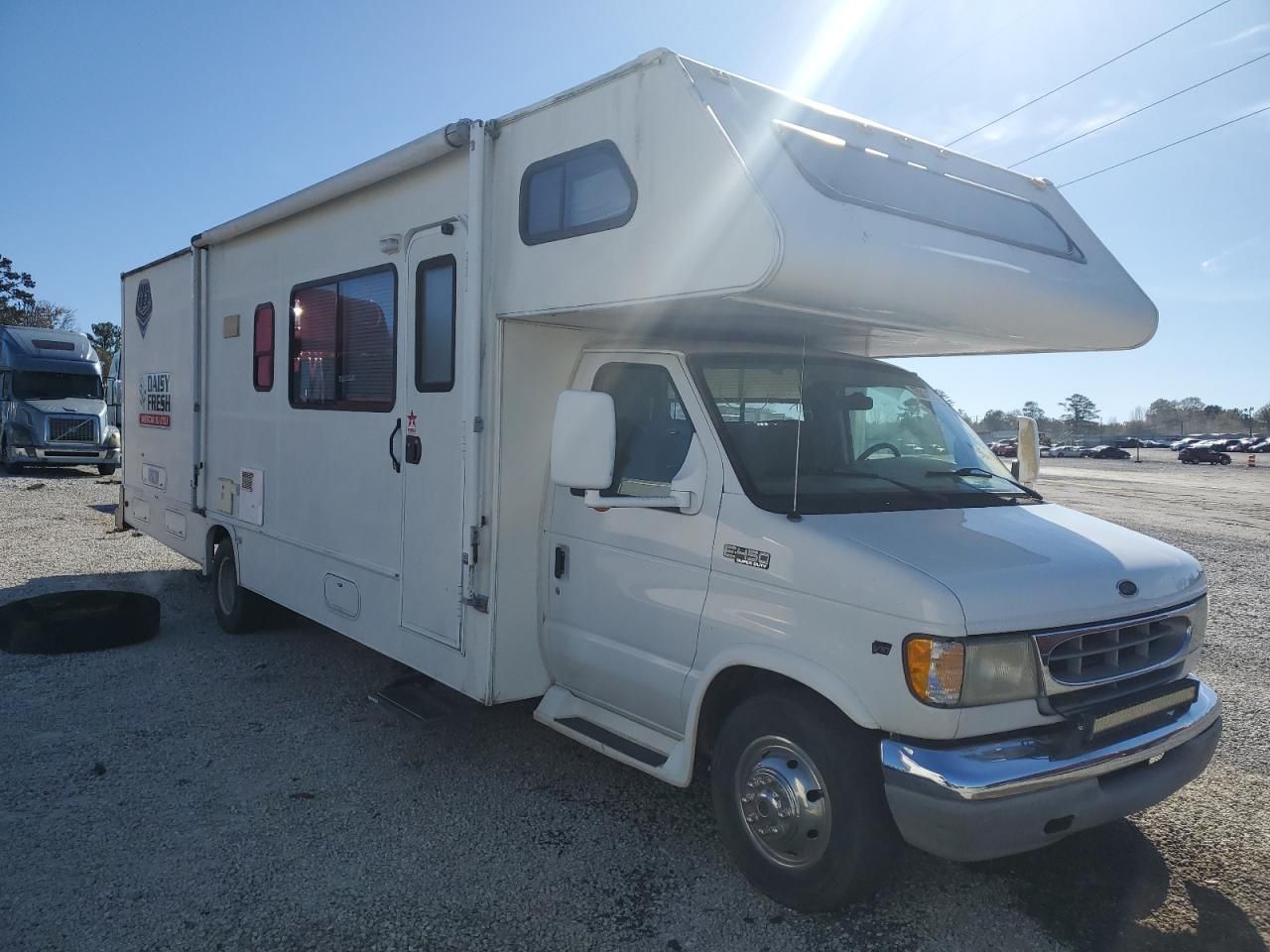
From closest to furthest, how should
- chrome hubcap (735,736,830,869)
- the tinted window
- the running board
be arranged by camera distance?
chrome hubcap (735,736,830,869), the tinted window, the running board

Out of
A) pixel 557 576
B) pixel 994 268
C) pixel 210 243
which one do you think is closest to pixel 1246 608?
pixel 994 268

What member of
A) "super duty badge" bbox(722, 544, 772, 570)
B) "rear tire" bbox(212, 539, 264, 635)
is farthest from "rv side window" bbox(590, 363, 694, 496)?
"rear tire" bbox(212, 539, 264, 635)

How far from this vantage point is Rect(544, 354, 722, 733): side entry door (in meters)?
3.75

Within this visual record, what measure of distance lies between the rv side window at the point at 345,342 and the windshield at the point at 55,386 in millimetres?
18134

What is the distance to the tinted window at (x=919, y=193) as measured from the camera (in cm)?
362

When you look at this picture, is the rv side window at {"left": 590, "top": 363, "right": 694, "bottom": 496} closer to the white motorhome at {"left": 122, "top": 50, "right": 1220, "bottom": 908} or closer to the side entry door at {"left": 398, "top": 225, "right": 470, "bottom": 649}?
the white motorhome at {"left": 122, "top": 50, "right": 1220, "bottom": 908}

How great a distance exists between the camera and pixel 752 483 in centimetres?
360

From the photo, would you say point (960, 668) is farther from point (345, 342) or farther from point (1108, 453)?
point (1108, 453)

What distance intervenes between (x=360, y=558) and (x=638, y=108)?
2970 millimetres

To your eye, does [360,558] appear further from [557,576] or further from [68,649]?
[68,649]

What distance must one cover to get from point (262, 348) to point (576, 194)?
3.44 m

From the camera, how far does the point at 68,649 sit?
21.4 feet

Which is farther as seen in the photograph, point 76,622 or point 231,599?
point 231,599

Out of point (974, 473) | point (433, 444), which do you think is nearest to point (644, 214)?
point (433, 444)
